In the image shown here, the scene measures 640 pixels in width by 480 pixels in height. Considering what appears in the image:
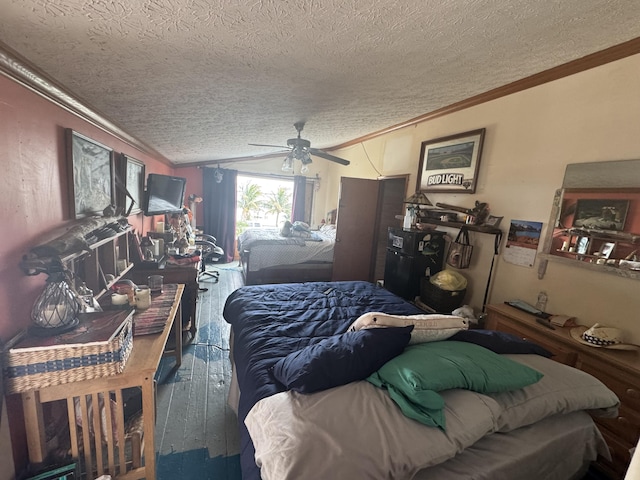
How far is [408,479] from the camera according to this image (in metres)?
0.78

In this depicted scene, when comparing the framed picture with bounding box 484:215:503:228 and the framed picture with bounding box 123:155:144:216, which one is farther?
the framed picture with bounding box 484:215:503:228

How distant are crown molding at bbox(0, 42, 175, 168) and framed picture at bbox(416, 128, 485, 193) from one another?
3.10 metres

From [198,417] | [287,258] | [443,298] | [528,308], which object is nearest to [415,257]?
[443,298]

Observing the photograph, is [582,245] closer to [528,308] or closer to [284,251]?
[528,308]

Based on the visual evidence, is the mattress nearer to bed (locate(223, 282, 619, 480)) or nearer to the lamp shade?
the lamp shade

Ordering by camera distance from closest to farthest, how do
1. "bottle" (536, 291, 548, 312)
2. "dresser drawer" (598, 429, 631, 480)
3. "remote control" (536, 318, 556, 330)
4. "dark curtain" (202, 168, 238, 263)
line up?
"dresser drawer" (598, 429, 631, 480), "remote control" (536, 318, 556, 330), "bottle" (536, 291, 548, 312), "dark curtain" (202, 168, 238, 263)

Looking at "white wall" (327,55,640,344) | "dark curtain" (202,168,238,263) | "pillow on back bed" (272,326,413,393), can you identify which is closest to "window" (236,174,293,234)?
"dark curtain" (202,168,238,263)

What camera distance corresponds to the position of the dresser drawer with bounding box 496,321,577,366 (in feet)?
5.70

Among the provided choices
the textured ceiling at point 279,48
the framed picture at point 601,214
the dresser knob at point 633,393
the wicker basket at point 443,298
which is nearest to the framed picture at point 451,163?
the textured ceiling at point 279,48

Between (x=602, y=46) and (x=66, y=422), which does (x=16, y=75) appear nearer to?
(x=66, y=422)

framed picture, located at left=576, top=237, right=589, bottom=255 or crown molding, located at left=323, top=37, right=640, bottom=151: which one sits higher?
crown molding, located at left=323, top=37, right=640, bottom=151

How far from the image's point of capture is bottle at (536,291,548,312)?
2.19m

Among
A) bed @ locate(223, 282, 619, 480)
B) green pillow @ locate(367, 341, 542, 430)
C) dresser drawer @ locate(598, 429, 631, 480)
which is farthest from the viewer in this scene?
dresser drawer @ locate(598, 429, 631, 480)

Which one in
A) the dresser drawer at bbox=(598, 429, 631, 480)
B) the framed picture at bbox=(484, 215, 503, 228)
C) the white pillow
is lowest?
the dresser drawer at bbox=(598, 429, 631, 480)
